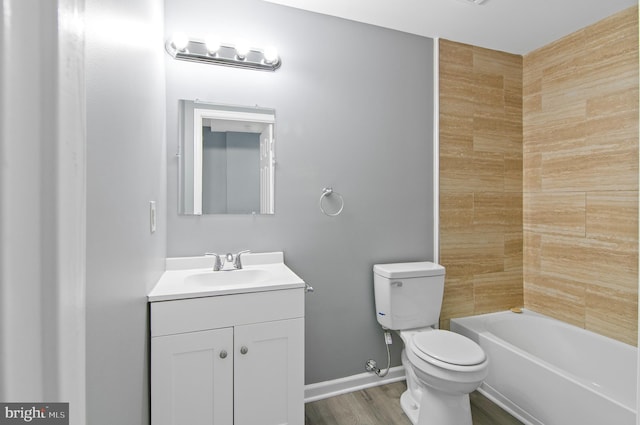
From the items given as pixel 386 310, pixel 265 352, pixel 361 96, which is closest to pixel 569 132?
pixel 361 96

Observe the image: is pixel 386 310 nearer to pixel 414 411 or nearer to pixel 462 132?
pixel 414 411

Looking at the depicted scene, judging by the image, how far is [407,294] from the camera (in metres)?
1.93

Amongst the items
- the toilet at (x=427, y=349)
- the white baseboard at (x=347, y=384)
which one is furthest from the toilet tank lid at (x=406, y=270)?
the white baseboard at (x=347, y=384)

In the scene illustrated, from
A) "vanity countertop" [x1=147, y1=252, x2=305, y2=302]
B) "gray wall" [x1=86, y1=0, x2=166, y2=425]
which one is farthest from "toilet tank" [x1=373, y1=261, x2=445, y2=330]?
"gray wall" [x1=86, y1=0, x2=166, y2=425]

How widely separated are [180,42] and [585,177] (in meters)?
2.70

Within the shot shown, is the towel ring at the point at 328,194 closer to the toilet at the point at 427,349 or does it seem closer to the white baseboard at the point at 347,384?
the toilet at the point at 427,349

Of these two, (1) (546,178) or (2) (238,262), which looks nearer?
(2) (238,262)

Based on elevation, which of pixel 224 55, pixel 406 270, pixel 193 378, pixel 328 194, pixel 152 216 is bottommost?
pixel 193 378

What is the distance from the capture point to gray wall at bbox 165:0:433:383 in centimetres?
176

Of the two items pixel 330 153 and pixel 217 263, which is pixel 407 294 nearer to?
pixel 330 153

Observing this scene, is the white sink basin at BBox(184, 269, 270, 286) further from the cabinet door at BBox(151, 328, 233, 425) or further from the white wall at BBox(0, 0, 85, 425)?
the white wall at BBox(0, 0, 85, 425)

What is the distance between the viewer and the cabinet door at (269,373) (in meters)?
1.37

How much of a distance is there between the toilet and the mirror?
37.1 inches

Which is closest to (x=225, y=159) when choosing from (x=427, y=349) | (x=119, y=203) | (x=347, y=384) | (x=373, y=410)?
(x=119, y=203)
